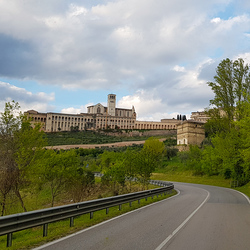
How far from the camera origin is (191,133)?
351ft

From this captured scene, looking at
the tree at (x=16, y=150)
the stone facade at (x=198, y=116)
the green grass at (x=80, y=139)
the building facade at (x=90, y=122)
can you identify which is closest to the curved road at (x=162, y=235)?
the tree at (x=16, y=150)

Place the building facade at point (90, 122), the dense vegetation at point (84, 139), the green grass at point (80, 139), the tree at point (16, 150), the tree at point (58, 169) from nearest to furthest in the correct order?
1. the tree at point (16, 150)
2. the tree at point (58, 169)
3. the green grass at point (80, 139)
4. the dense vegetation at point (84, 139)
5. the building facade at point (90, 122)

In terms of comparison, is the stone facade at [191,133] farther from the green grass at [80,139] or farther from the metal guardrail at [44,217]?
the metal guardrail at [44,217]

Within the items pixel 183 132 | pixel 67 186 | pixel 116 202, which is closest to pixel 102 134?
pixel 183 132

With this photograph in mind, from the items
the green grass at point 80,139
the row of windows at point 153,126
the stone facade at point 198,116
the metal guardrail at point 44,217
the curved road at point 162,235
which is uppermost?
the stone facade at point 198,116

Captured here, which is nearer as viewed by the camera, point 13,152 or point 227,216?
point 227,216

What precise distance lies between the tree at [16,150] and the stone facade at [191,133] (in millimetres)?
88140

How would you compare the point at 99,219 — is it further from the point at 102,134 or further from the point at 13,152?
the point at 102,134

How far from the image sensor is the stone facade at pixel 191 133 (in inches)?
4195

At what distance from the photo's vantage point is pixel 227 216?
12.2 meters

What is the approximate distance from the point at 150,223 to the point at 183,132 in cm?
10232

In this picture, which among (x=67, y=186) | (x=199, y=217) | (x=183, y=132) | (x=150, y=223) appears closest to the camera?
(x=150, y=223)

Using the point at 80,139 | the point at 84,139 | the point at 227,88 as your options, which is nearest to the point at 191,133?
the point at 80,139

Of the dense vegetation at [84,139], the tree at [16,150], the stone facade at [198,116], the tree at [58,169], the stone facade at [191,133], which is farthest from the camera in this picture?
the stone facade at [198,116]
